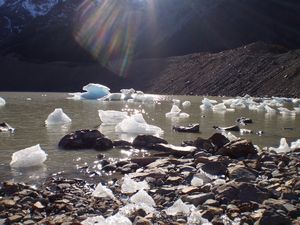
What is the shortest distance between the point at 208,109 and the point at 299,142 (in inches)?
611

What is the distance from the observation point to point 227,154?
9.60m

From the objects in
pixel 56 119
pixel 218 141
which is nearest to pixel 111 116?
pixel 56 119

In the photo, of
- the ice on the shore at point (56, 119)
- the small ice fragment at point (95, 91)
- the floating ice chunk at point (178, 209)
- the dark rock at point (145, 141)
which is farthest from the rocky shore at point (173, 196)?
the small ice fragment at point (95, 91)

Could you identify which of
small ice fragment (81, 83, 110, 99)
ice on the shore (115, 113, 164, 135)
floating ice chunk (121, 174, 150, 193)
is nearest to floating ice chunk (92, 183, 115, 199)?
floating ice chunk (121, 174, 150, 193)

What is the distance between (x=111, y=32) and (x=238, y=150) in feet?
265

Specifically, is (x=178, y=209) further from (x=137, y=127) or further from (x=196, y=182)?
(x=137, y=127)

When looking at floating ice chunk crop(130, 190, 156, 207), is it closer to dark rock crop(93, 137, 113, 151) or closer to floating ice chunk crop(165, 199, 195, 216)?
floating ice chunk crop(165, 199, 195, 216)

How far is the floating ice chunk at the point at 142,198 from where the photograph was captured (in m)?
5.99

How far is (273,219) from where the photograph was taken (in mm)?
4898

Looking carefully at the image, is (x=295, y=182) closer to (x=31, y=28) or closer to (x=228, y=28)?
(x=228, y=28)

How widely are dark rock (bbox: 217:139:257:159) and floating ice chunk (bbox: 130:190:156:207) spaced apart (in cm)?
389

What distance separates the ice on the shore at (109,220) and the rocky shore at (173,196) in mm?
12

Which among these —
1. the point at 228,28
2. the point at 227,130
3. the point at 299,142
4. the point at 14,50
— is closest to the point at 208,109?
the point at 227,130

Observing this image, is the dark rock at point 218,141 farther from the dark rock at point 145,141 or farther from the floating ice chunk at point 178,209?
the floating ice chunk at point 178,209
